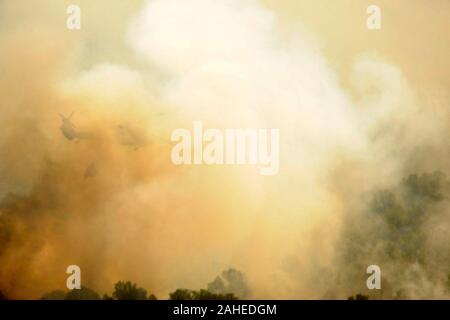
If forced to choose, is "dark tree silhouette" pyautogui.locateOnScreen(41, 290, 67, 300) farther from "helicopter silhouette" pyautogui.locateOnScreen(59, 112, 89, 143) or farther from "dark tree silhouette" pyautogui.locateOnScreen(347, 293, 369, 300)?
"dark tree silhouette" pyautogui.locateOnScreen(347, 293, 369, 300)

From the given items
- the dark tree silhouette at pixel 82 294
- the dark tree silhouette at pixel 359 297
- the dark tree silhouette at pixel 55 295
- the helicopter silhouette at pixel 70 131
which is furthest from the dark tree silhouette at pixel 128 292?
the dark tree silhouette at pixel 359 297

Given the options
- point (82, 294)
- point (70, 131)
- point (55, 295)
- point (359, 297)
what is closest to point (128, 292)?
point (82, 294)

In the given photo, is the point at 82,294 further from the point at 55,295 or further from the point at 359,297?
the point at 359,297

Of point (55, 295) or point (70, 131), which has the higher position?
point (70, 131)

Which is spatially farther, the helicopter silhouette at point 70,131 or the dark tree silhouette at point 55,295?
the helicopter silhouette at point 70,131

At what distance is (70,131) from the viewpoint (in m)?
5.94

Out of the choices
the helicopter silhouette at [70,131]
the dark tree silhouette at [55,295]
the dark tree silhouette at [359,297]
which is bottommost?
the dark tree silhouette at [359,297]

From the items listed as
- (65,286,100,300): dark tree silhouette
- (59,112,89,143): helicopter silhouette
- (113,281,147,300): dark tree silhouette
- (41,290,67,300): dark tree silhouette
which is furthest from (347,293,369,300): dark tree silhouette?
(59,112,89,143): helicopter silhouette

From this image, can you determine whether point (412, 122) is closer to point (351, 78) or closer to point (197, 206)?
point (351, 78)

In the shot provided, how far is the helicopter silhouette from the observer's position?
19.5 ft

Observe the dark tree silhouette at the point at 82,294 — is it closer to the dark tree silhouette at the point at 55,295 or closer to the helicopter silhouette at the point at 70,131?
the dark tree silhouette at the point at 55,295

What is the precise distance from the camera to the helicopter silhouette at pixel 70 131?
5.93 meters

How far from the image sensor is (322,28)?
19.7 ft

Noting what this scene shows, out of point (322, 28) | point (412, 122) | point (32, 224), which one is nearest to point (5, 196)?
point (32, 224)
